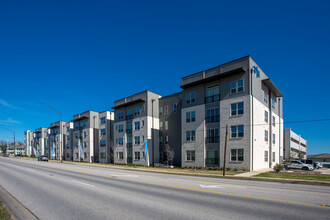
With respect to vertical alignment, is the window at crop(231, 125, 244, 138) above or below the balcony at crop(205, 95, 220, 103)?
below

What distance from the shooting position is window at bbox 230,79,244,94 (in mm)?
27805

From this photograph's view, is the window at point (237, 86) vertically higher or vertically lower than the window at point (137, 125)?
higher

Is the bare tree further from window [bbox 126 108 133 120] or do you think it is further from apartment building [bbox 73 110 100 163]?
apartment building [bbox 73 110 100 163]

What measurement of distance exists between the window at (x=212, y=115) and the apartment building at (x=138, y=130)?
1319 cm

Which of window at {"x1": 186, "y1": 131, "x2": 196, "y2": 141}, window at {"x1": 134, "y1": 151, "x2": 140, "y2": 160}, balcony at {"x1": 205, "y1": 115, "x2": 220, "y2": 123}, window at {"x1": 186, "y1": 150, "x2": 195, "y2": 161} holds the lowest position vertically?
window at {"x1": 134, "y1": 151, "x2": 140, "y2": 160}

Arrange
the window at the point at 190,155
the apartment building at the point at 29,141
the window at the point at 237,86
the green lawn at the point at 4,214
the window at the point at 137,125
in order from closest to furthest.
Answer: the green lawn at the point at 4,214, the window at the point at 237,86, the window at the point at 190,155, the window at the point at 137,125, the apartment building at the point at 29,141

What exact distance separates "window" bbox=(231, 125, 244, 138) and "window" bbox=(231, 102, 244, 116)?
1.80 metres

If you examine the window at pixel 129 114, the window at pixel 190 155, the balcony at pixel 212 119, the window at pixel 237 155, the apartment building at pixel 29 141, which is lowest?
the apartment building at pixel 29 141

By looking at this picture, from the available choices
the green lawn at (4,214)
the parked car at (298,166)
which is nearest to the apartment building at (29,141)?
the parked car at (298,166)

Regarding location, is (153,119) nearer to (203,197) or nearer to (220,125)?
(220,125)

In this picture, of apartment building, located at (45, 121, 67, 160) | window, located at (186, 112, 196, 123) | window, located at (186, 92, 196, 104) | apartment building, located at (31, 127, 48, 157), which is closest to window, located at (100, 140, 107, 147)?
window, located at (186, 112, 196, 123)

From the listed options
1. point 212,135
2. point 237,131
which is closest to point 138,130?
point 212,135

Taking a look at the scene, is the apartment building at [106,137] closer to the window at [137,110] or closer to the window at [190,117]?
the window at [137,110]

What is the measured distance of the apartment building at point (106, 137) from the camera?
49906 mm
